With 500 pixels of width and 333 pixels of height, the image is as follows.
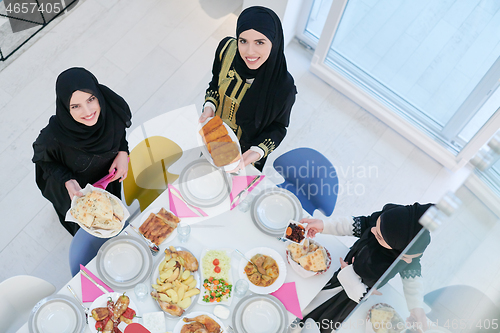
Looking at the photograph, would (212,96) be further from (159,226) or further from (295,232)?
(295,232)

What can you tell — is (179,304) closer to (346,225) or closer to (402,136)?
(346,225)

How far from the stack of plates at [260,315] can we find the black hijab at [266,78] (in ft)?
3.17

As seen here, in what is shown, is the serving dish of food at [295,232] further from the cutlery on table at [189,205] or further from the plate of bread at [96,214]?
the plate of bread at [96,214]

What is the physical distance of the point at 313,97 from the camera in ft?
11.9

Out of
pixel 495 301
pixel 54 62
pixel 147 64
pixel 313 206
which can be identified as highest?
pixel 495 301

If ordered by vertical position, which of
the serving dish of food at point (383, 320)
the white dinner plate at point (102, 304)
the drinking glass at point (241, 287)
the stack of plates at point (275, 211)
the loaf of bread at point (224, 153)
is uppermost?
the serving dish of food at point (383, 320)

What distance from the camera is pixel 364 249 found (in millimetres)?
1923

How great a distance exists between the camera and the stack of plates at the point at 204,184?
2148 millimetres

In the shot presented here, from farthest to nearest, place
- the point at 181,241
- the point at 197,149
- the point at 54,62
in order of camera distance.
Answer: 1. the point at 54,62
2. the point at 197,149
3. the point at 181,241

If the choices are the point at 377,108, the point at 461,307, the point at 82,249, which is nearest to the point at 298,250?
the point at 461,307

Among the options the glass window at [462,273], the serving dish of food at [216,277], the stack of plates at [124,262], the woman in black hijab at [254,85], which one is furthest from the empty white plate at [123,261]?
the glass window at [462,273]

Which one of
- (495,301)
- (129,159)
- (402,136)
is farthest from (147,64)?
(495,301)

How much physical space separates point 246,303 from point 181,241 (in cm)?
46

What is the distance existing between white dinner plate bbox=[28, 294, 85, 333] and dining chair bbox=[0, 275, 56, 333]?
189mm
